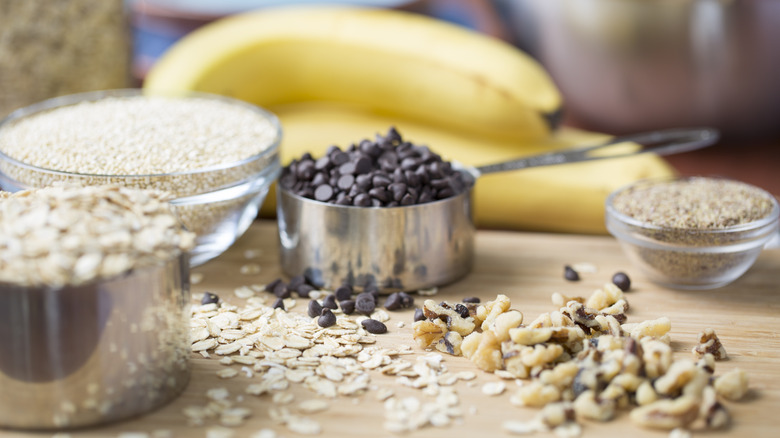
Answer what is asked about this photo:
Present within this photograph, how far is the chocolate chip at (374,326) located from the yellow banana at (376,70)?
0.66 metres

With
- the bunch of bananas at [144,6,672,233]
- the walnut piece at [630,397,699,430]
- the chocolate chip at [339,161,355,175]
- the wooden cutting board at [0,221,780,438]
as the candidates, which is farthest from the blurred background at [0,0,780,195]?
the walnut piece at [630,397,699,430]

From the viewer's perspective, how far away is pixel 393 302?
1217mm

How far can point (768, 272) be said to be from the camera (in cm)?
137

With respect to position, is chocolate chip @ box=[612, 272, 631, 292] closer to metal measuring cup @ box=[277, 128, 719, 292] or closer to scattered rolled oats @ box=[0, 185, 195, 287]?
metal measuring cup @ box=[277, 128, 719, 292]

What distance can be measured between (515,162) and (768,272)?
444mm

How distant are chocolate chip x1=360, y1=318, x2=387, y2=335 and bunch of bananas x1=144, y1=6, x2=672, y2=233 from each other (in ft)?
1.78

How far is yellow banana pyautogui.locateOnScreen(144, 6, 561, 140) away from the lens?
1.67 metres

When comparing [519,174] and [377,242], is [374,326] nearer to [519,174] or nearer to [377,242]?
[377,242]

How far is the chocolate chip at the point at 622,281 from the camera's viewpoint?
1.29 m

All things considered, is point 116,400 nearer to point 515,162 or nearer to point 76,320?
point 76,320

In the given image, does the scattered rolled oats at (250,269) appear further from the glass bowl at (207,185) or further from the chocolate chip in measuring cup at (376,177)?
the chocolate chip in measuring cup at (376,177)

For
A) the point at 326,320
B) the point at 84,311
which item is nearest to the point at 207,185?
the point at 326,320

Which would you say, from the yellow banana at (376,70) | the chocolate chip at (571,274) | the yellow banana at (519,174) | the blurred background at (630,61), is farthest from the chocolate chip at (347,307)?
the blurred background at (630,61)

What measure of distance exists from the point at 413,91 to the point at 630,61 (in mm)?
461
